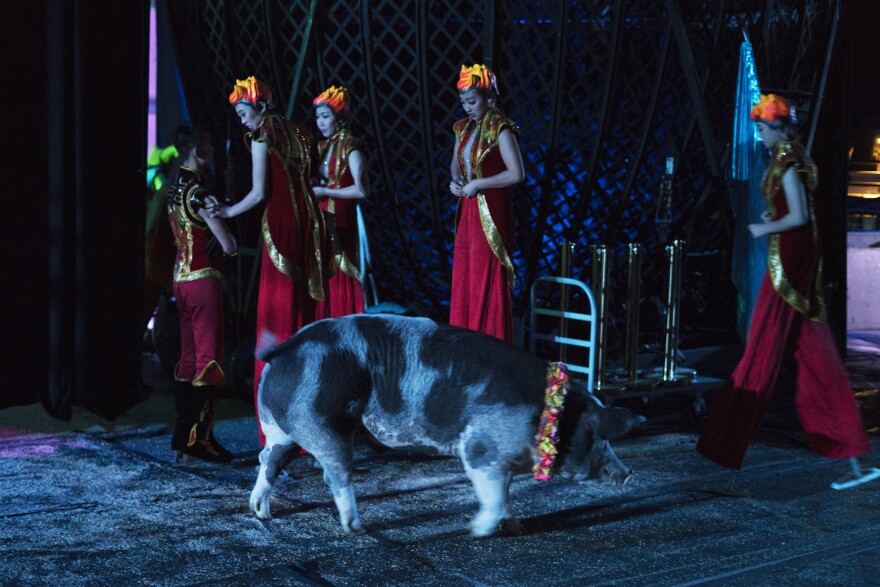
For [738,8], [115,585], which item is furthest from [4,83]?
[738,8]

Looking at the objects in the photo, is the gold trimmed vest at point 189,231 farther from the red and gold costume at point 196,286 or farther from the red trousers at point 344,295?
the red trousers at point 344,295

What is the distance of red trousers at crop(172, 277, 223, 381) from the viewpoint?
487 centimetres

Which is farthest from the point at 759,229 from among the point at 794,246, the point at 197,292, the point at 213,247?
the point at 197,292

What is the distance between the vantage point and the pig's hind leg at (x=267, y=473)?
13.3 ft

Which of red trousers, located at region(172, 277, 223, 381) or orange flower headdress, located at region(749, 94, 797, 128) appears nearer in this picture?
orange flower headdress, located at region(749, 94, 797, 128)

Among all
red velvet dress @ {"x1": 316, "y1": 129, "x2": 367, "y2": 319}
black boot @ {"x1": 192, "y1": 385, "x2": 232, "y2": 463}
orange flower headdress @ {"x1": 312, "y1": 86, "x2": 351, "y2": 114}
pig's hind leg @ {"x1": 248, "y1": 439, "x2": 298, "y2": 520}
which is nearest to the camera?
pig's hind leg @ {"x1": 248, "y1": 439, "x2": 298, "y2": 520}

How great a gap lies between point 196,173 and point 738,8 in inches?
171

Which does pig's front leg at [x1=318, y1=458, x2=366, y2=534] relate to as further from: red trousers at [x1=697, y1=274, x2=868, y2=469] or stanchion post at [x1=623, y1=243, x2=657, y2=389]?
stanchion post at [x1=623, y1=243, x2=657, y2=389]

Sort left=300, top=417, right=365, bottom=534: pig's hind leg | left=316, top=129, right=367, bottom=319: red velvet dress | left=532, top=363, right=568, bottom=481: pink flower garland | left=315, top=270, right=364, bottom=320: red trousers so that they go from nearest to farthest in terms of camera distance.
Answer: left=532, top=363, right=568, bottom=481: pink flower garland < left=300, top=417, right=365, bottom=534: pig's hind leg < left=316, top=129, right=367, bottom=319: red velvet dress < left=315, top=270, right=364, bottom=320: red trousers

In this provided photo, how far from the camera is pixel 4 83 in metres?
5.50

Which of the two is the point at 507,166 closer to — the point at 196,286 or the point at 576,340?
the point at 576,340

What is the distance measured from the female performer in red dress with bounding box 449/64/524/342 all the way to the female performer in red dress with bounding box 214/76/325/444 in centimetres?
77

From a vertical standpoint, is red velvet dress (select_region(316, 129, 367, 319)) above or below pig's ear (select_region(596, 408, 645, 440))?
above

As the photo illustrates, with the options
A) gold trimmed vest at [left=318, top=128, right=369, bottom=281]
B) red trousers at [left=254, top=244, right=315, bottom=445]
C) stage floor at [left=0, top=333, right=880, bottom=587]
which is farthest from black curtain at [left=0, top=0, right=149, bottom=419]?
red trousers at [left=254, top=244, right=315, bottom=445]
